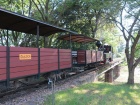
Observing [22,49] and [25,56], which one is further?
[25,56]

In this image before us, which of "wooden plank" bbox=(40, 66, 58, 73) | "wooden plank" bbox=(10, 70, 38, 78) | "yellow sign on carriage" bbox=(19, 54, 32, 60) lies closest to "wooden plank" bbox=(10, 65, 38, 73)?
"wooden plank" bbox=(10, 70, 38, 78)

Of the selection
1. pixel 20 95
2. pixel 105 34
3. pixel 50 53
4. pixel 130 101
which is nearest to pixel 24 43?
pixel 50 53

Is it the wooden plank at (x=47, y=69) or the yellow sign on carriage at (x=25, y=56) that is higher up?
the yellow sign on carriage at (x=25, y=56)

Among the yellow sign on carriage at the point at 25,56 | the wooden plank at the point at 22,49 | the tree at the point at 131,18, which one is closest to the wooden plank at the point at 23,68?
the yellow sign on carriage at the point at 25,56

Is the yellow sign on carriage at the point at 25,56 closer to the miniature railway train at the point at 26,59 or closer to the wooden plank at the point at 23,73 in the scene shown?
the miniature railway train at the point at 26,59

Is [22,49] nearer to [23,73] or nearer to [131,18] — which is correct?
[23,73]

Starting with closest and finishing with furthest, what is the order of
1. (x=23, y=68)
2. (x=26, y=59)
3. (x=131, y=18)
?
(x=23, y=68) → (x=26, y=59) → (x=131, y=18)

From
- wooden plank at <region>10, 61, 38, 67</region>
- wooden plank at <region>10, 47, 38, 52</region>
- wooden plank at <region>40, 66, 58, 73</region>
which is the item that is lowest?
wooden plank at <region>40, 66, 58, 73</region>

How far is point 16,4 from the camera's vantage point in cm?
1967

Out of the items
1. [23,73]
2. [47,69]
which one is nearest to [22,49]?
[23,73]

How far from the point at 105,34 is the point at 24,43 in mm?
19469

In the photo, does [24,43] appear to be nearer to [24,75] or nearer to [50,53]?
[50,53]

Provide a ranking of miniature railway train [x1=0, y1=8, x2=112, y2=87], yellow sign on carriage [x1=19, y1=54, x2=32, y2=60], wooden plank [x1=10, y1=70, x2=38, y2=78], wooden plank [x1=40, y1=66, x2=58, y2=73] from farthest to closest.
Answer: wooden plank [x1=40, y1=66, x2=58, y2=73]
yellow sign on carriage [x1=19, y1=54, x2=32, y2=60]
wooden plank [x1=10, y1=70, x2=38, y2=78]
miniature railway train [x1=0, y1=8, x2=112, y2=87]

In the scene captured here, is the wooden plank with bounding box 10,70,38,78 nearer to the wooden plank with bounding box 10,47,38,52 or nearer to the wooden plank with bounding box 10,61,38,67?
the wooden plank with bounding box 10,61,38,67
